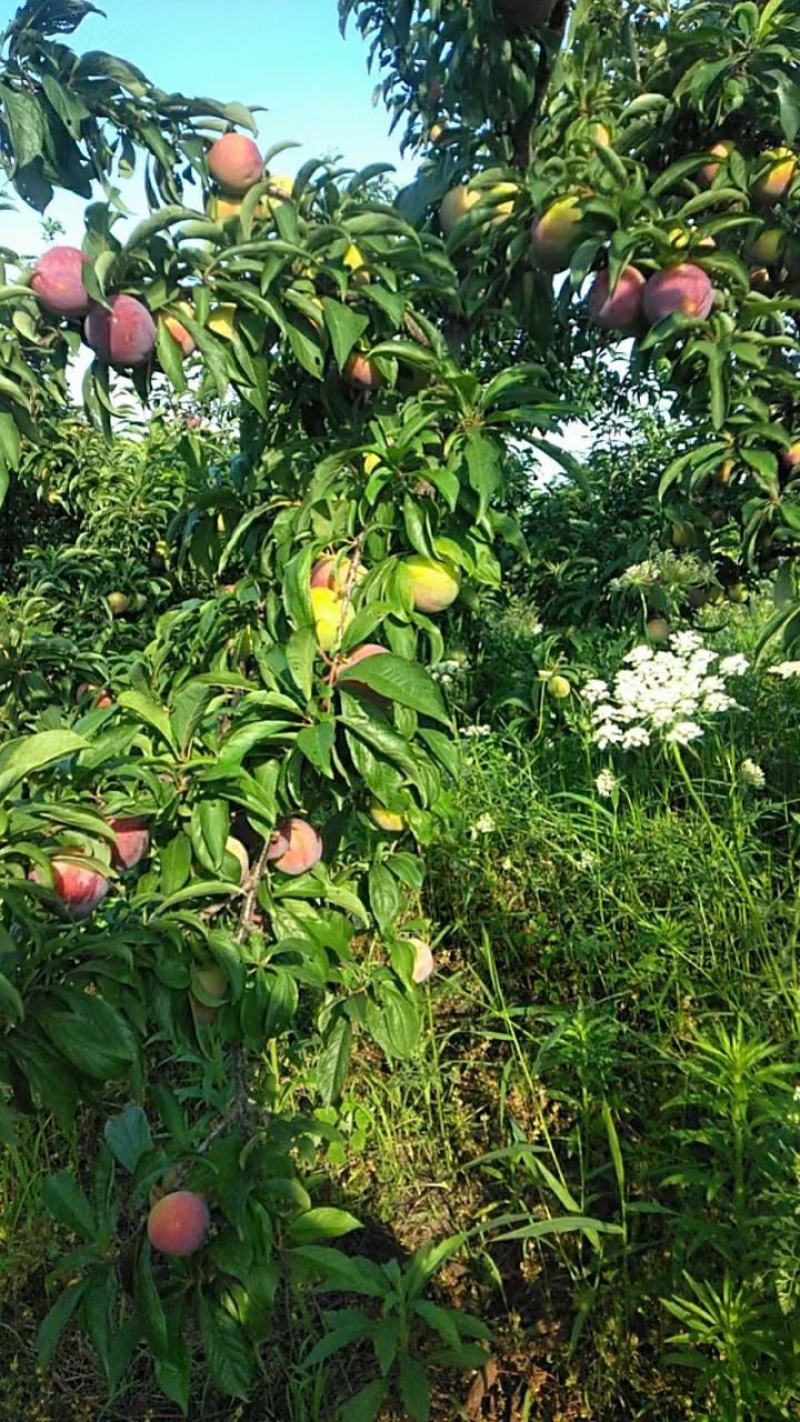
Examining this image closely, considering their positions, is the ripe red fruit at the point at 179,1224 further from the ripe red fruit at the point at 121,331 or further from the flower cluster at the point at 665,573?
the flower cluster at the point at 665,573

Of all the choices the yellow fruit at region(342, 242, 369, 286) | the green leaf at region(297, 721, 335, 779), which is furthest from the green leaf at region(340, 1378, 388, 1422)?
the yellow fruit at region(342, 242, 369, 286)

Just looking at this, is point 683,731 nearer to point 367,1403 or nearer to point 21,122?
point 367,1403

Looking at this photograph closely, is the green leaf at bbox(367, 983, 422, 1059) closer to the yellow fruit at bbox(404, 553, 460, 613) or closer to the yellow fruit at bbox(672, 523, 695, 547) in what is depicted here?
the yellow fruit at bbox(404, 553, 460, 613)

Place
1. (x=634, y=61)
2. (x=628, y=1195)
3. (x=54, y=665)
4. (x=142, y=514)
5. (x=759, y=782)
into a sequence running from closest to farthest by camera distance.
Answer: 1. (x=634, y=61)
2. (x=628, y=1195)
3. (x=54, y=665)
4. (x=759, y=782)
5. (x=142, y=514)

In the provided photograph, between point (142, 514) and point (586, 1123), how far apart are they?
2.00 meters

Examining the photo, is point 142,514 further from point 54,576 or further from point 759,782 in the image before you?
point 759,782

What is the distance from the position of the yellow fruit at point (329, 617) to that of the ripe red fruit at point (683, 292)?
494mm

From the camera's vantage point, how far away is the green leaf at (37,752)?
2.92ft

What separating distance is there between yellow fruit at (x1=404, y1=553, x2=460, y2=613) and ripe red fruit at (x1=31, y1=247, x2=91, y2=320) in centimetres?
42

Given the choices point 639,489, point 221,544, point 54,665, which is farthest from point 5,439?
point 639,489

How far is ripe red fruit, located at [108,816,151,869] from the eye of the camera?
40.0 inches

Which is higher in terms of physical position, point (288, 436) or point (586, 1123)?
Result: point (288, 436)

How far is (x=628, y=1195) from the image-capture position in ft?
5.49

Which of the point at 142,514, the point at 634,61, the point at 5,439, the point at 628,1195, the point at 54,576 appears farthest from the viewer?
the point at 142,514
